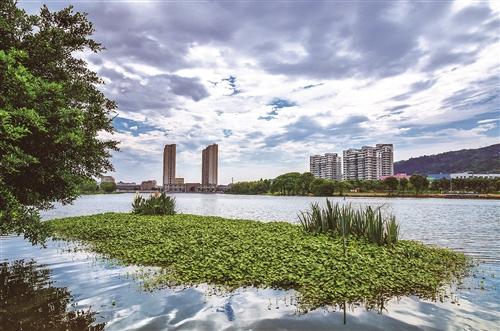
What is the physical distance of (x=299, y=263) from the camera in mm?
10375

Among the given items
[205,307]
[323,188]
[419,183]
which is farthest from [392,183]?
[205,307]

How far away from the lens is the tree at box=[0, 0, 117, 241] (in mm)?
7930

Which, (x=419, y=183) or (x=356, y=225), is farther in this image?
(x=419, y=183)

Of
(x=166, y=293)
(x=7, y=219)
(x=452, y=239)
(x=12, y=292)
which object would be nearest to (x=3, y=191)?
(x=7, y=219)

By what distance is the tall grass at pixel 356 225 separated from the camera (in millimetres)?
13055

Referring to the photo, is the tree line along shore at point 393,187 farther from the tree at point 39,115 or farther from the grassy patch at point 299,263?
the tree at point 39,115

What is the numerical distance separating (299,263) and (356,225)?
4.60 m

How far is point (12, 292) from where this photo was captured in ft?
29.7

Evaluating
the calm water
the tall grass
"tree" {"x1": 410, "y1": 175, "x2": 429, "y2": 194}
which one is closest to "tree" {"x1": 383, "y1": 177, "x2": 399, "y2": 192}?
"tree" {"x1": 410, "y1": 175, "x2": 429, "y2": 194}

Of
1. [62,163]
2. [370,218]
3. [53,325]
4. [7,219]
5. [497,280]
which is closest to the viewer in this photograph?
[53,325]

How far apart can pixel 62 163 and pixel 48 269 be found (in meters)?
3.94

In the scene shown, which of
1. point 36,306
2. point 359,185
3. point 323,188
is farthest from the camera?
point 359,185

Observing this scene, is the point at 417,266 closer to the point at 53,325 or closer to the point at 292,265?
the point at 292,265

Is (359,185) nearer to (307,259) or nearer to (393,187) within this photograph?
(393,187)
